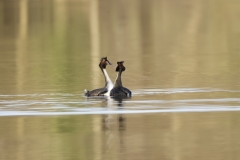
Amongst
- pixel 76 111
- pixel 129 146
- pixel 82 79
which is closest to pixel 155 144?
pixel 129 146

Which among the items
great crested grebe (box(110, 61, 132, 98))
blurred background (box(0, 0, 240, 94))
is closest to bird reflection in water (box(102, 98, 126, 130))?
great crested grebe (box(110, 61, 132, 98))

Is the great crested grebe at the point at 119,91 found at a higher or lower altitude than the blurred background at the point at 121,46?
lower

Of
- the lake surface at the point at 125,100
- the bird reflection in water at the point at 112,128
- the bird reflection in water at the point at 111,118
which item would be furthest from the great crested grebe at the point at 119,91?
the bird reflection in water at the point at 112,128

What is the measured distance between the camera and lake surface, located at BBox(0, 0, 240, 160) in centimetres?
1442

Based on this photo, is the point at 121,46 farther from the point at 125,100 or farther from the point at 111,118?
the point at 111,118

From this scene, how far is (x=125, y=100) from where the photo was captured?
19328mm

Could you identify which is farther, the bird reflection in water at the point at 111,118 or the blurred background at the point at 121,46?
the blurred background at the point at 121,46

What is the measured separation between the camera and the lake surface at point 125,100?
1442 centimetres

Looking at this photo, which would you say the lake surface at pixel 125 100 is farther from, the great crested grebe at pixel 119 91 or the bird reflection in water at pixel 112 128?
the great crested grebe at pixel 119 91

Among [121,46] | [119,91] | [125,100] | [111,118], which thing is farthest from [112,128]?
[121,46]

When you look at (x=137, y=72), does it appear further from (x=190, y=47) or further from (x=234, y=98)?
(x=190, y=47)

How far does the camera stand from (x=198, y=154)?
13.6 metres

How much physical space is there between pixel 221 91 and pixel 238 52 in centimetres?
957

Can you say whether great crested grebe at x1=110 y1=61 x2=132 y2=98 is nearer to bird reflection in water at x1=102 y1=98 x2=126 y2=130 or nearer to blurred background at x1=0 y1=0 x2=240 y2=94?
bird reflection in water at x1=102 y1=98 x2=126 y2=130
